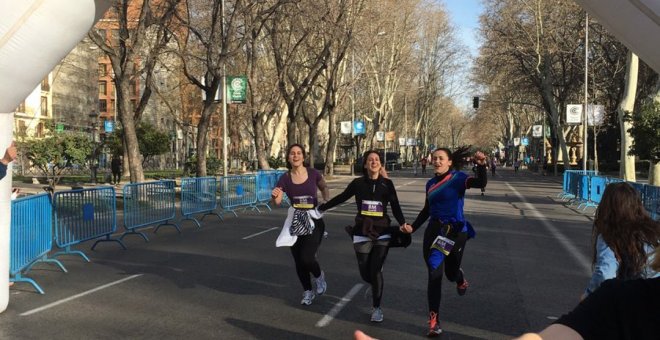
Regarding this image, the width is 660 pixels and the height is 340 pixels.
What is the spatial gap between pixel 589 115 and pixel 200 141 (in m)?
20.2

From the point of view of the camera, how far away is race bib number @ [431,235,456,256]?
5.52 metres

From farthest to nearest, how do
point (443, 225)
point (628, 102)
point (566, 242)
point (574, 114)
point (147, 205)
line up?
point (574, 114), point (628, 102), point (147, 205), point (566, 242), point (443, 225)

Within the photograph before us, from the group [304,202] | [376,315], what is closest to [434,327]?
[376,315]

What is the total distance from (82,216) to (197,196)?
5.76 metres

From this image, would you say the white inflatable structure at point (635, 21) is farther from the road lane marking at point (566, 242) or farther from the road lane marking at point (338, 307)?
the road lane marking at point (566, 242)

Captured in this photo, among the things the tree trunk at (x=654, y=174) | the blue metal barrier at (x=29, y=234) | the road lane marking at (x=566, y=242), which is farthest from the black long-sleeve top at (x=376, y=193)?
the tree trunk at (x=654, y=174)

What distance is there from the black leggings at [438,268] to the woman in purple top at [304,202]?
1.35 metres

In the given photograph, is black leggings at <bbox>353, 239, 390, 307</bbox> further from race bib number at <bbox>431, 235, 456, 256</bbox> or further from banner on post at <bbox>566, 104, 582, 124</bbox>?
banner on post at <bbox>566, 104, 582, 124</bbox>

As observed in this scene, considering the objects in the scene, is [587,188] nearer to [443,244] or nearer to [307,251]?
[307,251]

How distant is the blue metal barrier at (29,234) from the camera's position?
304 inches

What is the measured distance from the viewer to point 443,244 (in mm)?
5531

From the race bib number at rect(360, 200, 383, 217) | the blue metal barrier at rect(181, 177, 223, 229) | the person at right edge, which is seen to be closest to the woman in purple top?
the race bib number at rect(360, 200, 383, 217)

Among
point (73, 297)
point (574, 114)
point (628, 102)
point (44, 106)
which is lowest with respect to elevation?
point (73, 297)

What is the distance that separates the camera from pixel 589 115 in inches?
1259
